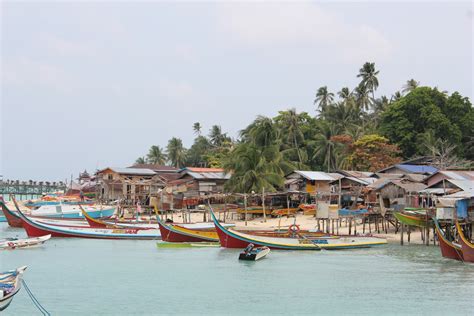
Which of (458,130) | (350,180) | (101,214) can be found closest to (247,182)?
(350,180)

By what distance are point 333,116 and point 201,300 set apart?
4409 cm

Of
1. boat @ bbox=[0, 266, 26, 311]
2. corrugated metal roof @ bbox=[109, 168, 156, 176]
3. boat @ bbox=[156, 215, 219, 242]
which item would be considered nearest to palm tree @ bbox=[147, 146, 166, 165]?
corrugated metal roof @ bbox=[109, 168, 156, 176]

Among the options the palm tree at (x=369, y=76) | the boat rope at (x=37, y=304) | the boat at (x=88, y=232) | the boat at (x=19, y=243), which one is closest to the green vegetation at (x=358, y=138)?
the palm tree at (x=369, y=76)

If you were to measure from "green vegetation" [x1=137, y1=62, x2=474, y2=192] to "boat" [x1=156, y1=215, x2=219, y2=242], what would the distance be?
1323cm

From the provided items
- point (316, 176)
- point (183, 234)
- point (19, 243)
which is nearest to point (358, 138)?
point (316, 176)

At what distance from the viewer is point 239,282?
20734 millimetres

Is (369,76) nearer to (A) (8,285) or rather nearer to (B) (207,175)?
(B) (207,175)

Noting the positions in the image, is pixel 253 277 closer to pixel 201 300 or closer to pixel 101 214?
pixel 201 300

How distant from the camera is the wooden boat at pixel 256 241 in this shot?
90.2ft

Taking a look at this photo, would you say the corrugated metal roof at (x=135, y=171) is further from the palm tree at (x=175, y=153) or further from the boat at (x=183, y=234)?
the boat at (x=183, y=234)

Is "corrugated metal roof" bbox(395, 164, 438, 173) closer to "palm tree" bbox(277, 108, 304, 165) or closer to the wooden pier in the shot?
"palm tree" bbox(277, 108, 304, 165)

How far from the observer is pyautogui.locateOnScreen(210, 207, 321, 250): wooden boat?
27.5 m

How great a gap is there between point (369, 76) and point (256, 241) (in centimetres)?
3771

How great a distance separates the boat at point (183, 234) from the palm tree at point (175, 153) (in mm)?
44289
